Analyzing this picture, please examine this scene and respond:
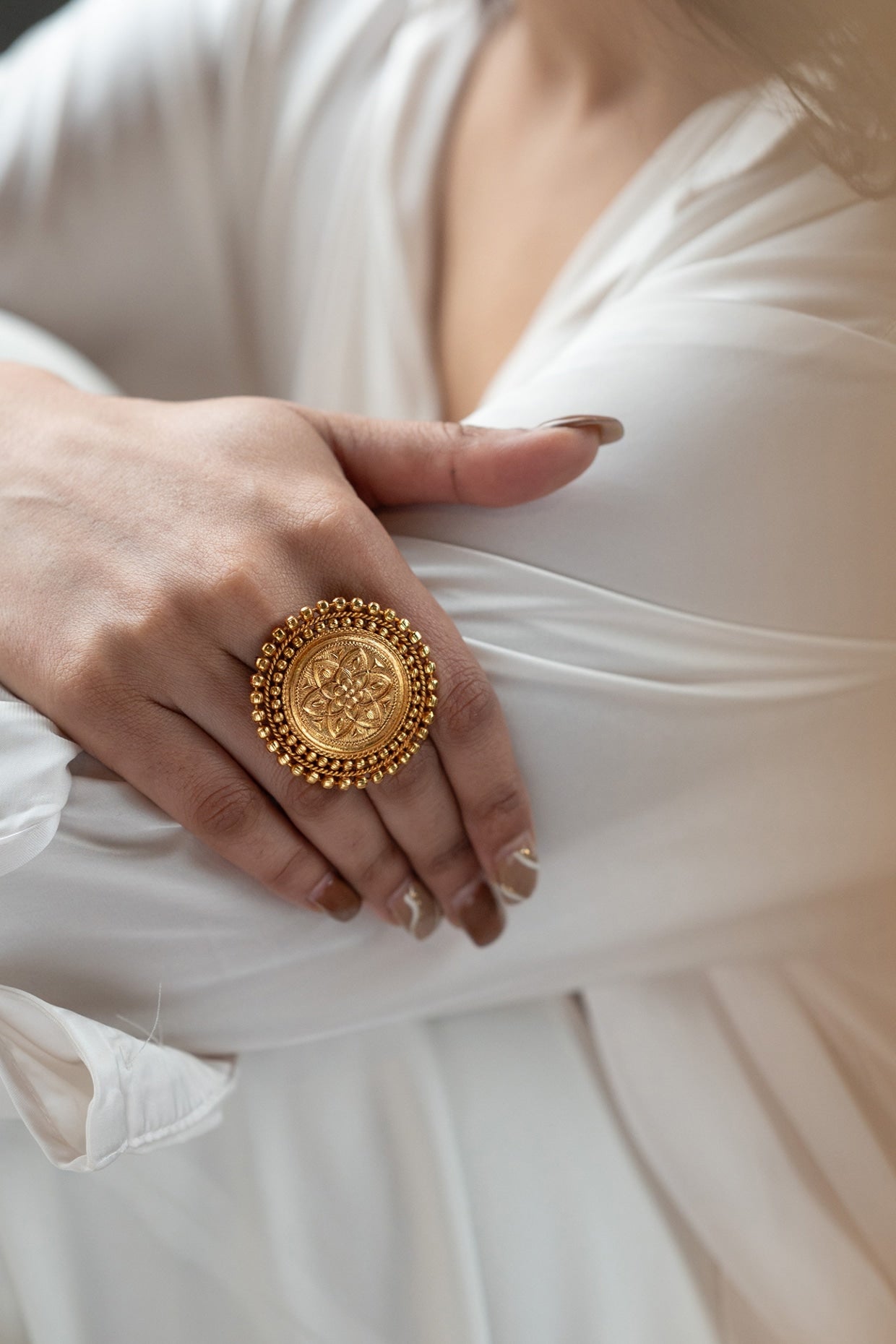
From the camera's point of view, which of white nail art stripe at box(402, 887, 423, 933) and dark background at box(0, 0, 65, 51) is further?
dark background at box(0, 0, 65, 51)

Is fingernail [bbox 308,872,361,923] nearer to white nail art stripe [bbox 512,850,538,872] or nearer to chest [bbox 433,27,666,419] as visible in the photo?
white nail art stripe [bbox 512,850,538,872]

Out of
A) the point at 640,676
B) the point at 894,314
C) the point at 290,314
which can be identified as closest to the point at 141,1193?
the point at 640,676

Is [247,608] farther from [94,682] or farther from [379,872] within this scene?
[379,872]

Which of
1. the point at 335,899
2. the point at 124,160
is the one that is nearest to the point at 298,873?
the point at 335,899

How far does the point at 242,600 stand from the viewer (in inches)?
25.2

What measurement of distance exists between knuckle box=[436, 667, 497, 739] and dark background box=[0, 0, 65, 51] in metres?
1.69

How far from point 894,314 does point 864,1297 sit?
77 centimetres

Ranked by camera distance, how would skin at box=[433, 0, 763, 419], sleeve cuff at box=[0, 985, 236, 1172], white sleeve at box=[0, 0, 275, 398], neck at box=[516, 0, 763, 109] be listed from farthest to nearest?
1. white sleeve at box=[0, 0, 275, 398]
2. skin at box=[433, 0, 763, 419]
3. neck at box=[516, 0, 763, 109]
4. sleeve cuff at box=[0, 985, 236, 1172]

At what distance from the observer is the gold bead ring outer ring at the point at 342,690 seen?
2.13ft

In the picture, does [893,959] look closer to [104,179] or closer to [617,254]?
[617,254]

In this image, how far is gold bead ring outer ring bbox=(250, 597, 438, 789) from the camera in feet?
2.13

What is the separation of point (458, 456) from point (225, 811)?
0.98 ft

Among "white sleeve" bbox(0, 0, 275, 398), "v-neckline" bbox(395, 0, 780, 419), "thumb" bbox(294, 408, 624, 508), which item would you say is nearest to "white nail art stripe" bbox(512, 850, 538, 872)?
"thumb" bbox(294, 408, 624, 508)

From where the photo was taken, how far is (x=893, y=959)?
871 mm
